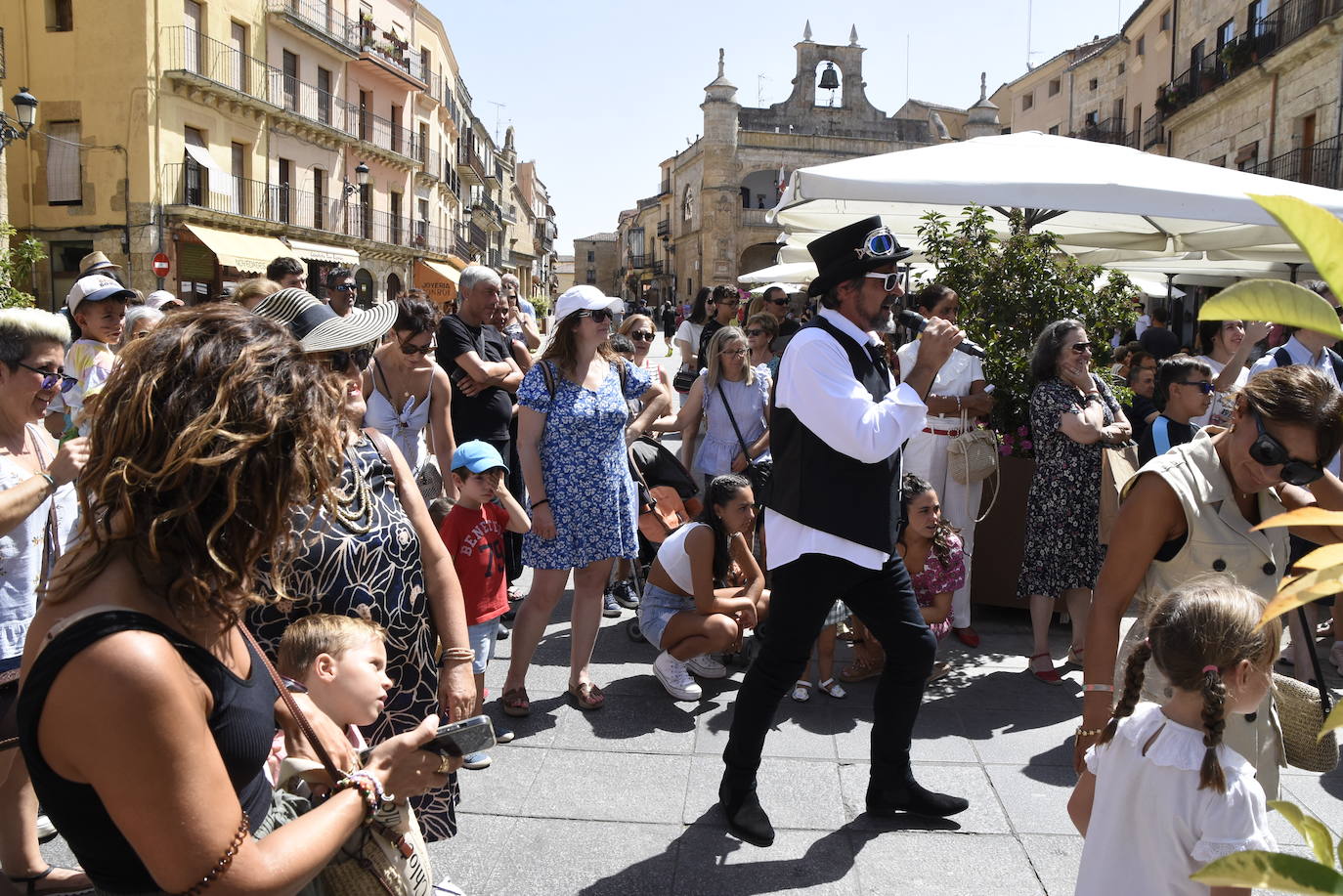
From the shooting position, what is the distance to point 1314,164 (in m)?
19.3

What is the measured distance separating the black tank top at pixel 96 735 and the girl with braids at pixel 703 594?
129 inches

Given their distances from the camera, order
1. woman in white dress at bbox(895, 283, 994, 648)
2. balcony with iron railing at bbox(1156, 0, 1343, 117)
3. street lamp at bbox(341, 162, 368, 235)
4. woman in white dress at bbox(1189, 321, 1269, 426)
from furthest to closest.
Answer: street lamp at bbox(341, 162, 368, 235)
balcony with iron railing at bbox(1156, 0, 1343, 117)
woman in white dress at bbox(1189, 321, 1269, 426)
woman in white dress at bbox(895, 283, 994, 648)

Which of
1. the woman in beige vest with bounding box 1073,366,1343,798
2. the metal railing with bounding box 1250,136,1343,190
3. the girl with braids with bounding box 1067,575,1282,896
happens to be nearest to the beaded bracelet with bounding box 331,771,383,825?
the girl with braids with bounding box 1067,575,1282,896

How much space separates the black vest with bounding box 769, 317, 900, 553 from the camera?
10.7 ft

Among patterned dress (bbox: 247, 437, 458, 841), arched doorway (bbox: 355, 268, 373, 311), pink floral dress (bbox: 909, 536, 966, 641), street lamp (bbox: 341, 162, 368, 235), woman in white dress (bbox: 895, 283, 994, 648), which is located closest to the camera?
patterned dress (bbox: 247, 437, 458, 841)

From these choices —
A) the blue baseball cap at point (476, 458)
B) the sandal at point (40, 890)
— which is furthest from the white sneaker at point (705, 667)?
the sandal at point (40, 890)

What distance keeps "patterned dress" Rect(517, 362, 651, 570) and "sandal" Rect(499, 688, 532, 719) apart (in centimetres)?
56

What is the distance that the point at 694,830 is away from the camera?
3.52 metres

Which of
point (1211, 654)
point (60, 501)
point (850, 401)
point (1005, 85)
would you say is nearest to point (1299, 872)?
point (1211, 654)

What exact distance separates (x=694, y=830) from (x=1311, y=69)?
2192cm

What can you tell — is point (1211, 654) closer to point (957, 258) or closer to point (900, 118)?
point (957, 258)

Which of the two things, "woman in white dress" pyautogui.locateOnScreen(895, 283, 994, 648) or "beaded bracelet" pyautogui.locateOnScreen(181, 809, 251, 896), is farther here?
"woman in white dress" pyautogui.locateOnScreen(895, 283, 994, 648)

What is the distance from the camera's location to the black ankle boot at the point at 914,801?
11.6 feet

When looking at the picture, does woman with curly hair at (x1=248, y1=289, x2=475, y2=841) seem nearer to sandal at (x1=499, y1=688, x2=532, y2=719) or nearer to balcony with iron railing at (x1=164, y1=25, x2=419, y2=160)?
sandal at (x1=499, y1=688, x2=532, y2=719)
